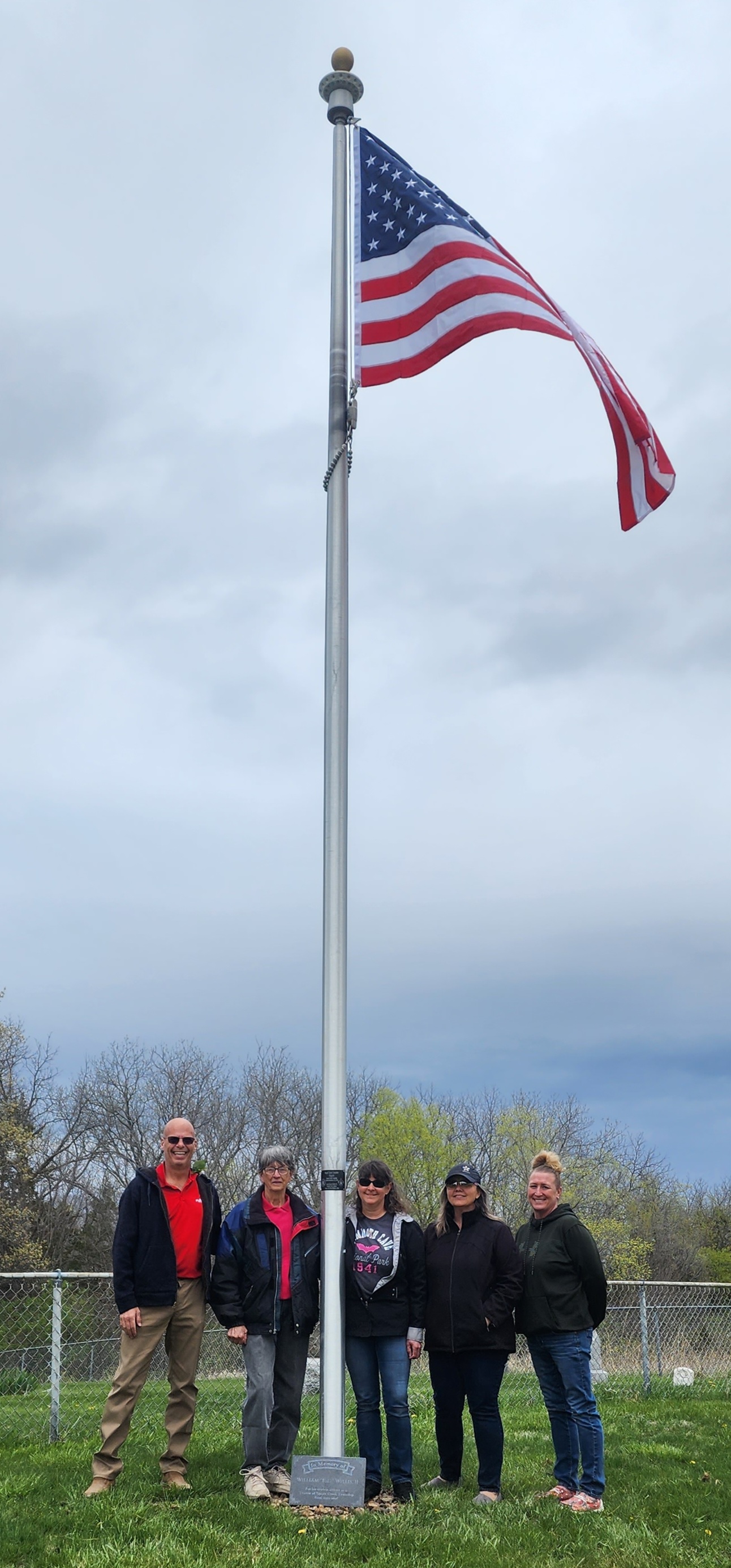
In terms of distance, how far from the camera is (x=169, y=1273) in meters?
6.27

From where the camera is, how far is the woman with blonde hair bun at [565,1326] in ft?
20.4

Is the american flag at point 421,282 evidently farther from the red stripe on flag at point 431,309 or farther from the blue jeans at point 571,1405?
the blue jeans at point 571,1405

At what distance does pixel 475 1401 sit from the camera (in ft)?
20.5

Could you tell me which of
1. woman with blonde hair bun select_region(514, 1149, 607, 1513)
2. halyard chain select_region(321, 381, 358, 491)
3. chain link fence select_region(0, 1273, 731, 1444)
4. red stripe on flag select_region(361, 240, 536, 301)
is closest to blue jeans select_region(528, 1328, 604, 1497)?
woman with blonde hair bun select_region(514, 1149, 607, 1513)

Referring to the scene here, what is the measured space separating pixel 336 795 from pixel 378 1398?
3244 millimetres

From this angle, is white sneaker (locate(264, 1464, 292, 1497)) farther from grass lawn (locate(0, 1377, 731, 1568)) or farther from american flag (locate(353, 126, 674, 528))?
american flag (locate(353, 126, 674, 528))

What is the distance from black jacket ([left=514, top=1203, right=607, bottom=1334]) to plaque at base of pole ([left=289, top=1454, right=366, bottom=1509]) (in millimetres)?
1219

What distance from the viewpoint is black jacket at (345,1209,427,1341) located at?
6168 mm

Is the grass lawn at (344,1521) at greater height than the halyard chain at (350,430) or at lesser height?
lesser

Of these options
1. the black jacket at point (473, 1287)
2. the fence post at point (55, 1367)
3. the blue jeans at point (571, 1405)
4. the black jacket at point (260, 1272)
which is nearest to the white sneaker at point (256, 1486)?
the black jacket at point (260, 1272)

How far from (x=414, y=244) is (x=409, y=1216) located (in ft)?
19.2

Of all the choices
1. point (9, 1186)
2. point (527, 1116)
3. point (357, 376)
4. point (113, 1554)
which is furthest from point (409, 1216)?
point (527, 1116)

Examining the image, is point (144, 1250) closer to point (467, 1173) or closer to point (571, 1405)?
point (467, 1173)

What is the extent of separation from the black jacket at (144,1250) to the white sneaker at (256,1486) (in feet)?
3.06
